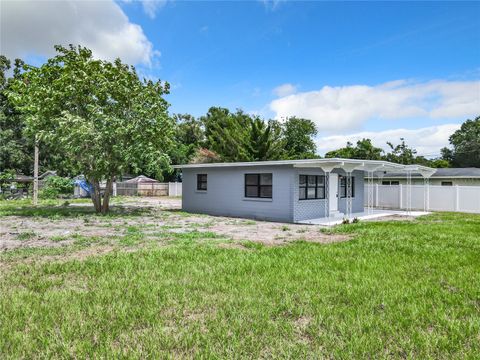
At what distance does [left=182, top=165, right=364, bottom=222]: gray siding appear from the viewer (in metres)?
13.4

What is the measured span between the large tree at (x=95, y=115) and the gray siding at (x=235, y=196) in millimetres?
2832

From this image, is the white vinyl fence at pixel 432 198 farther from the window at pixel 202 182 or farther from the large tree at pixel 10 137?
the large tree at pixel 10 137

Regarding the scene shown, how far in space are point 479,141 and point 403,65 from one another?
117ft

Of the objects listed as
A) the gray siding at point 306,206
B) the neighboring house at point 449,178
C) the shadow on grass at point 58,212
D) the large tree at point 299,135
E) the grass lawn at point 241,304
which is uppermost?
the large tree at point 299,135

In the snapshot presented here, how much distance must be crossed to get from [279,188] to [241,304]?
9.91m

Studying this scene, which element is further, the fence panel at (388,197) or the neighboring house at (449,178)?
the neighboring house at (449,178)

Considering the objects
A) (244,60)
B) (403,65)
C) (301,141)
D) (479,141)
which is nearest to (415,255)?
(403,65)

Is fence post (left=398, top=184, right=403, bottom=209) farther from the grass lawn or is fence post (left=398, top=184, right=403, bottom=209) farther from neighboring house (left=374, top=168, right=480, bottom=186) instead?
the grass lawn

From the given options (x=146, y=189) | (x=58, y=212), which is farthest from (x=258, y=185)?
(x=146, y=189)

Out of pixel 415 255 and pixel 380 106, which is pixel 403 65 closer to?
pixel 380 106

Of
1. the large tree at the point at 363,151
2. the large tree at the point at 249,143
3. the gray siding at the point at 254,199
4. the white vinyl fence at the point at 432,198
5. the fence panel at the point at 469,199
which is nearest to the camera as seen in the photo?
the gray siding at the point at 254,199

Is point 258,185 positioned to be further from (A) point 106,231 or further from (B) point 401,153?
(B) point 401,153

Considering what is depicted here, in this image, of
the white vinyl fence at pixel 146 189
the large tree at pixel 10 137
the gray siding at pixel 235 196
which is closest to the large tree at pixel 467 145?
the white vinyl fence at pixel 146 189

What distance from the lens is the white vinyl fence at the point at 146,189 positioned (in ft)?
115
